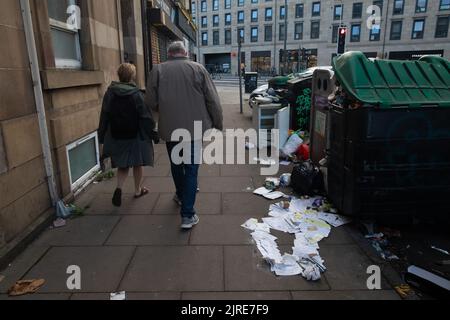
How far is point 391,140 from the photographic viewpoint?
134 inches

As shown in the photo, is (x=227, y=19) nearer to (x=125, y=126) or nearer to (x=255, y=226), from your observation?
(x=125, y=126)

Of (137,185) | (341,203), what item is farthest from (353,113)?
(137,185)

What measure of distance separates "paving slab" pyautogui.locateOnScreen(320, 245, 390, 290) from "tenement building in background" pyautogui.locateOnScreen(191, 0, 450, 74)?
1610 inches

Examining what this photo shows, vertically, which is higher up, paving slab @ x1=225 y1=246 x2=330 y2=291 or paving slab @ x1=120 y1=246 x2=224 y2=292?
paving slab @ x1=120 y1=246 x2=224 y2=292

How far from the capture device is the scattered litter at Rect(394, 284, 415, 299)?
270cm

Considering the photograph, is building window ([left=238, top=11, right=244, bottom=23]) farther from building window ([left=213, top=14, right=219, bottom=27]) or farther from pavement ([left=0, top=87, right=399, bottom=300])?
pavement ([left=0, top=87, right=399, bottom=300])

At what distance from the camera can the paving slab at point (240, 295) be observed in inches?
105


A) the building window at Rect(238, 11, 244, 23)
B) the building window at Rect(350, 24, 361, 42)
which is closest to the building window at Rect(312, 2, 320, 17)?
the building window at Rect(350, 24, 361, 42)

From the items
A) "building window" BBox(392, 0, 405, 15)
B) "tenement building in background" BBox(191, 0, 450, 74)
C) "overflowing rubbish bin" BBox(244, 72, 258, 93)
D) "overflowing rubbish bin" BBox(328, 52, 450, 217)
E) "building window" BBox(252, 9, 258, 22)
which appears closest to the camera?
"overflowing rubbish bin" BBox(328, 52, 450, 217)

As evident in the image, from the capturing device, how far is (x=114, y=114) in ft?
13.4

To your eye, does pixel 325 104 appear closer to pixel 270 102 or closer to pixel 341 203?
pixel 341 203

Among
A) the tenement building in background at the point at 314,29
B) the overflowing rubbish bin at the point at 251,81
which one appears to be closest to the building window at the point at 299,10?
the tenement building in background at the point at 314,29

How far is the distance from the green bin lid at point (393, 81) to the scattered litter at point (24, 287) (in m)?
3.25

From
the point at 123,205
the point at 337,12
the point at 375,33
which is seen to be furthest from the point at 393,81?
the point at 337,12
